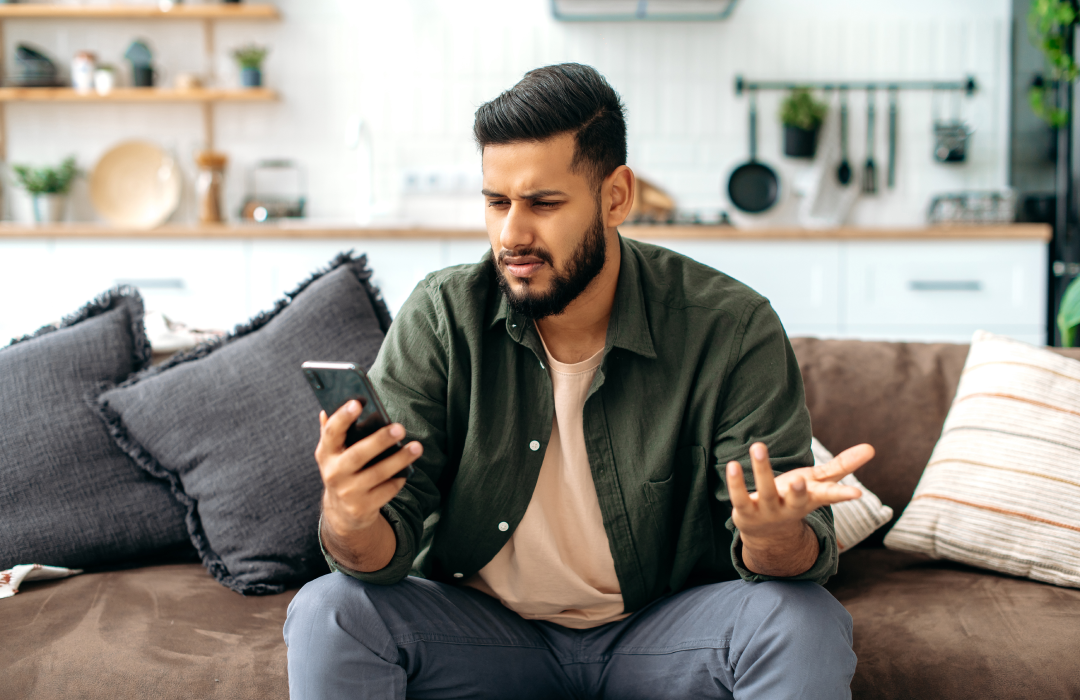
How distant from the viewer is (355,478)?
3.10 ft

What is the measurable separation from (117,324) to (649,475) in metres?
1.00

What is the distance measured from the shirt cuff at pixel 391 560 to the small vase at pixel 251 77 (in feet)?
10.2

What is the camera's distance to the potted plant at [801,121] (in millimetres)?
3572

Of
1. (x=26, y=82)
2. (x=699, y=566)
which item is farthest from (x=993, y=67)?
(x=26, y=82)

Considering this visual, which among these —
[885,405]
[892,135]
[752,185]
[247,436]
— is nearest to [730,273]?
[752,185]

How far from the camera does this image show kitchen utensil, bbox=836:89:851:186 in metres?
3.70

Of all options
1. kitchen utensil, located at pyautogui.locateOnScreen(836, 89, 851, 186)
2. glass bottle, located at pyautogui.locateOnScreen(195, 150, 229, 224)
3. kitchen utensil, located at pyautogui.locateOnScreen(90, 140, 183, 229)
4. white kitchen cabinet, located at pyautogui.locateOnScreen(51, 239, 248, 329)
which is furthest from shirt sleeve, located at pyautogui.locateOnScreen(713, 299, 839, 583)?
kitchen utensil, located at pyautogui.locateOnScreen(90, 140, 183, 229)

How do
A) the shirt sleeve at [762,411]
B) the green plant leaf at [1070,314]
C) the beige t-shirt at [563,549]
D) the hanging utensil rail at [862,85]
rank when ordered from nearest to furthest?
1. the shirt sleeve at [762,411]
2. the beige t-shirt at [563,549]
3. the green plant leaf at [1070,314]
4. the hanging utensil rail at [862,85]

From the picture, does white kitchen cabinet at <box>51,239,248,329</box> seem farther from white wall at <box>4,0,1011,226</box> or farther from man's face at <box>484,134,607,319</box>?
man's face at <box>484,134,607,319</box>

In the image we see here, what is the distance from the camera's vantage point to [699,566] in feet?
4.01

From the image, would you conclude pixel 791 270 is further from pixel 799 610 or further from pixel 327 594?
pixel 327 594

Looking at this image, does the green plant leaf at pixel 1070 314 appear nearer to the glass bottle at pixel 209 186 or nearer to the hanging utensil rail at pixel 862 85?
the hanging utensil rail at pixel 862 85

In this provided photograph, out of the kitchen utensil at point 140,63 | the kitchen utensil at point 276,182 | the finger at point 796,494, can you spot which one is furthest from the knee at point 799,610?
the kitchen utensil at point 140,63

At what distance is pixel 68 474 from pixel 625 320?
37.1 inches
